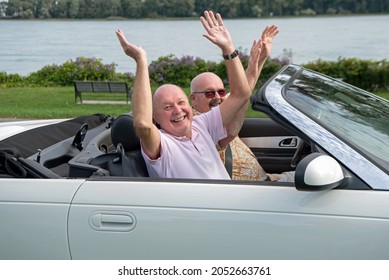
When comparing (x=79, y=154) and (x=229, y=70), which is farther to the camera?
(x=229, y=70)

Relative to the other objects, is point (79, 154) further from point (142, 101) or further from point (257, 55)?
point (257, 55)

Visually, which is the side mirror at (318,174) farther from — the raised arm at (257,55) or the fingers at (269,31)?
the fingers at (269,31)

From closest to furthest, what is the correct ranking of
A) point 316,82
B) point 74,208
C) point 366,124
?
1. point 74,208
2. point 366,124
3. point 316,82

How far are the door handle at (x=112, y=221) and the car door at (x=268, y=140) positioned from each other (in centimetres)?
200

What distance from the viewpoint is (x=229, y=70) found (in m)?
3.58

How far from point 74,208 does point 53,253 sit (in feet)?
0.71

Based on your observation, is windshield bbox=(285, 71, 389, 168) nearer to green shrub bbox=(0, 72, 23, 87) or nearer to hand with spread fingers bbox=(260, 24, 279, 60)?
hand with spread fingers bbox=(260, 24, 279, 60)

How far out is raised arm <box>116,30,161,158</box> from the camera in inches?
126

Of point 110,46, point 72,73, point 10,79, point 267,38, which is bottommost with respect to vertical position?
point 110,46

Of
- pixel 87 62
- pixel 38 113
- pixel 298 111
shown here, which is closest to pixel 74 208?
pixel 298 111

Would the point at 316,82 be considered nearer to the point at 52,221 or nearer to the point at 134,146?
the point at 134,146

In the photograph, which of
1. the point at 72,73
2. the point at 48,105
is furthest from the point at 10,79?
the point at 48,105

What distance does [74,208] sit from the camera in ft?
9.57

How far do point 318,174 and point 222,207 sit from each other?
0.43 meters
